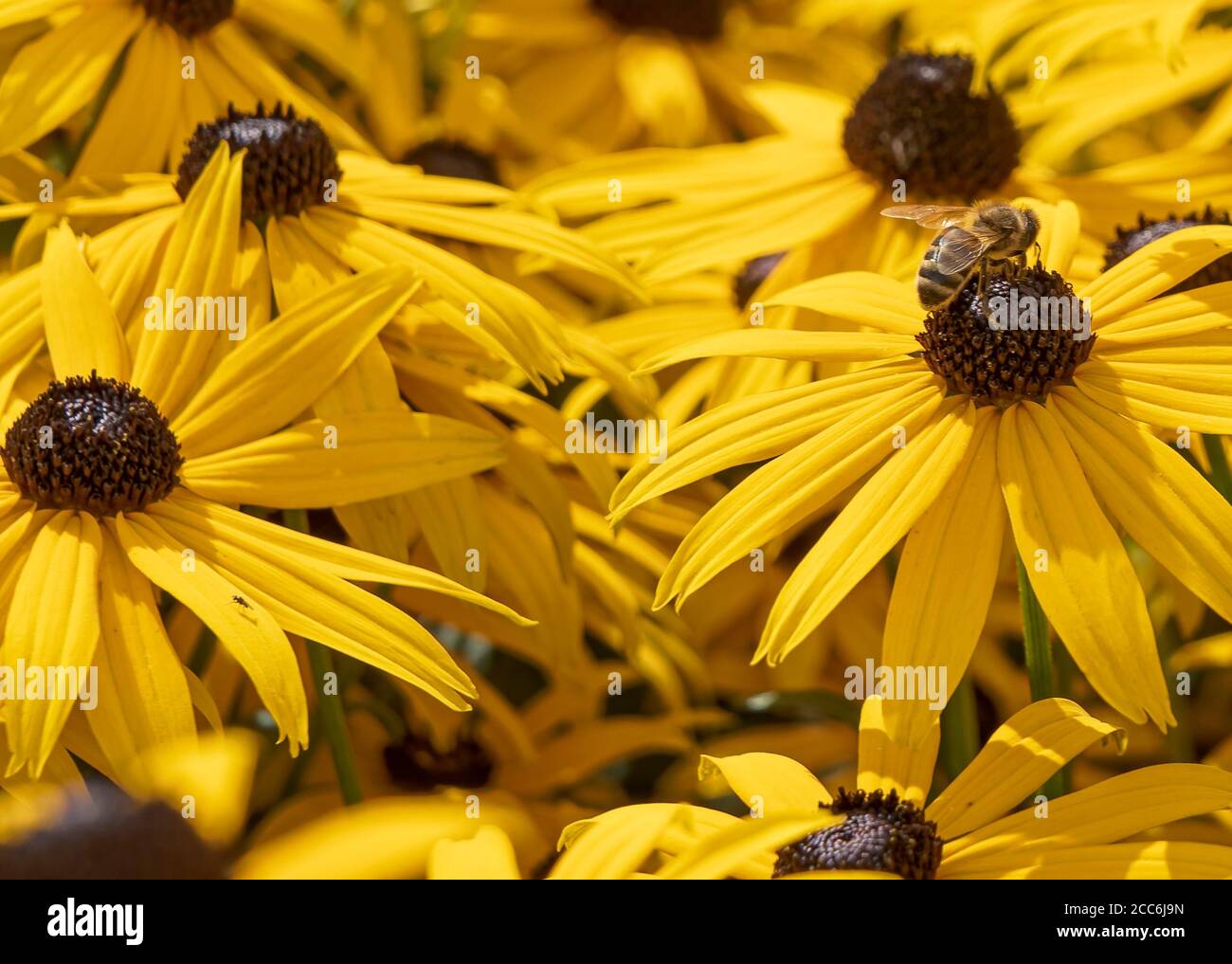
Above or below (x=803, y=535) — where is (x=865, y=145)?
above

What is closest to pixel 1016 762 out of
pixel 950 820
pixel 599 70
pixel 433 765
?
pixel 950 820

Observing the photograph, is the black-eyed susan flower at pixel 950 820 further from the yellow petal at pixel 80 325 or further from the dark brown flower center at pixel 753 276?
the dark brown flower center at pixel 753 276

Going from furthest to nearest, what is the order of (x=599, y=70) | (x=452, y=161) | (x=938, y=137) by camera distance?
(x=599, y=70), (x=452, y=161), (x=938, y=137)

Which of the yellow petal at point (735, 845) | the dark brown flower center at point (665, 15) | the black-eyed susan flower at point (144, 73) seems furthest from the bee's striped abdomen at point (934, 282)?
the dark brown flower center at point (665, 15)

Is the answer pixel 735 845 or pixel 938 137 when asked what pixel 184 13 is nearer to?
pixel 938 137

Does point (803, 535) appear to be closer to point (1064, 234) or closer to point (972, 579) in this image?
point (1064, 234)

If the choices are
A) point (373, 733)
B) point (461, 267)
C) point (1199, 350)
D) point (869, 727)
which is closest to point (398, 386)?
point (461, 267)
